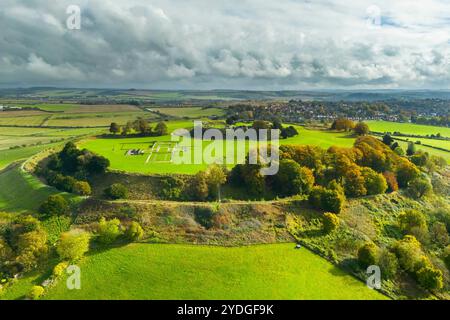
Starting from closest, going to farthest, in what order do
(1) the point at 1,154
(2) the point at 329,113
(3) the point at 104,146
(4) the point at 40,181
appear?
1. (4) the point at 40,181
2. (3) the point at 104,146
3. (1) the point at 1,154
4. (2) the point at 329,113

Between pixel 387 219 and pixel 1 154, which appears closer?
pixel 387 219

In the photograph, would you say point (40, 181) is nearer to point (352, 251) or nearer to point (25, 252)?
Answer: point (25, 252)

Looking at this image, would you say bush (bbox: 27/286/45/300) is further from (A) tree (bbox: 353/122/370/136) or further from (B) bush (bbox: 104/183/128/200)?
(A) tree (bbox: 353/122/370/136)

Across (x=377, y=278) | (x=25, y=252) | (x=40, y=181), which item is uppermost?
(x=40, y=181)

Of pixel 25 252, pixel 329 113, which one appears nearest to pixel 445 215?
pixel 25 252

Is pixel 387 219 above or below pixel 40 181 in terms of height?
below
